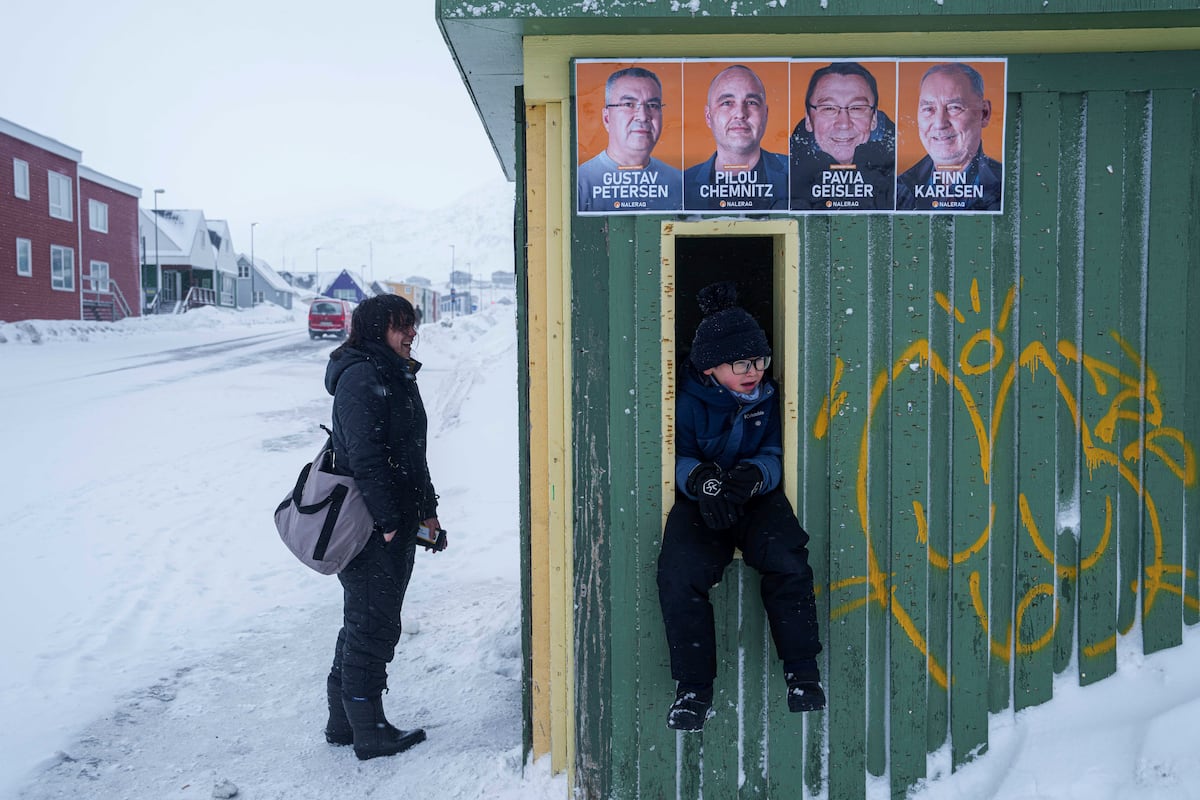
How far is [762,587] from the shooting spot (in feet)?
9.43

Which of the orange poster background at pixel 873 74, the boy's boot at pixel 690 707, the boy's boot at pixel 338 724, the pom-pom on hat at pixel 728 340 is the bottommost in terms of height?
the boy's boot at pixel 338 724

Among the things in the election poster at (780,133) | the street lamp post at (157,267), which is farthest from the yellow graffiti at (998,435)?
the street lamp post at (157,267)

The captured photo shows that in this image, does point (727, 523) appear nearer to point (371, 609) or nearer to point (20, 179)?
point (371, 609)

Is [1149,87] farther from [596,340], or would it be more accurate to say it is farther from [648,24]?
[596,340]

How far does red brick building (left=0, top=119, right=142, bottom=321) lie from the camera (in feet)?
91.2

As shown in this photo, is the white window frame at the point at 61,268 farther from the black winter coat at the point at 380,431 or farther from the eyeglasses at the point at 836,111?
the eyeglasses at the point at 836,111

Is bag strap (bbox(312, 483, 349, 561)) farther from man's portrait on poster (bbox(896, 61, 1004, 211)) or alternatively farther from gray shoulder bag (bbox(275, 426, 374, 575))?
man's portrait on poster (bbox(896, 61, 1004, 211))

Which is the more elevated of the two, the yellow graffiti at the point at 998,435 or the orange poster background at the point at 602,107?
the orange poster background at the point at 602,107

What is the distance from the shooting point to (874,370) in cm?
303

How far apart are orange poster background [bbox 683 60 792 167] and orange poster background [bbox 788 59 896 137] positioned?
0.03 m

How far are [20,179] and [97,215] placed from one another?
6.13 metres

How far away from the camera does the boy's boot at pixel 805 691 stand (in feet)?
8.84

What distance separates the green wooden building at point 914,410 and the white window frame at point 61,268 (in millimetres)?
33754

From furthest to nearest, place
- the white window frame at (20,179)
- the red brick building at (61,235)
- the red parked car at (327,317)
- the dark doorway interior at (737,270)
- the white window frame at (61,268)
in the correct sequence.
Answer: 1. the white window frame at (61,268)
2. the red parked car at (327,317)
3. the white window frame at (20,179)
4. the red brick building at (61,235)
5. the dark doorway interior at (737,270)
